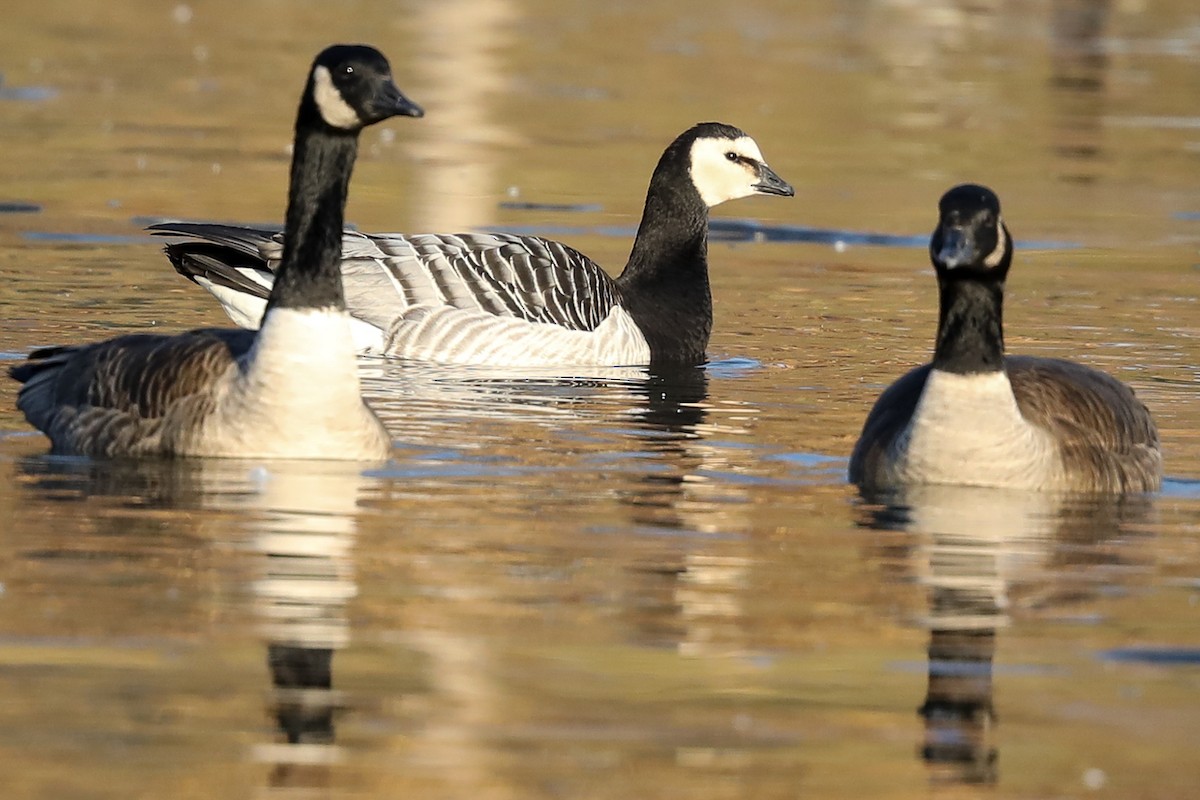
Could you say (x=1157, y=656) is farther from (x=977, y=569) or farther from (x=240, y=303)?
(x=240, y=303)

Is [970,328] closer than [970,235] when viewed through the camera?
No

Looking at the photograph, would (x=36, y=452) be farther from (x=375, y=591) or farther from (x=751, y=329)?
(x=751, y=329)

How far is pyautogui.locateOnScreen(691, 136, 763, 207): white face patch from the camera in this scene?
58.1 feet

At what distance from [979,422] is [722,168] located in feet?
22.9

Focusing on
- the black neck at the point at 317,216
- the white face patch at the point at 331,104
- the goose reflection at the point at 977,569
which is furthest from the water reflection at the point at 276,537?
the goose reflection at the point at 977,569

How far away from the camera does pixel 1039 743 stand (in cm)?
729

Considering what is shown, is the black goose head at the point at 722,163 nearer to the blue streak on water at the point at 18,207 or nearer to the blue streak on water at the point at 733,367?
the blue streak on water at the point at 733,367

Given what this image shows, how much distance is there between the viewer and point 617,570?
955 cm

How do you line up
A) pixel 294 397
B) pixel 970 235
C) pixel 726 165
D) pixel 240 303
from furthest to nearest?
pixel 726 165, pixel 240 303, pixel 294 397, pixel 970 235

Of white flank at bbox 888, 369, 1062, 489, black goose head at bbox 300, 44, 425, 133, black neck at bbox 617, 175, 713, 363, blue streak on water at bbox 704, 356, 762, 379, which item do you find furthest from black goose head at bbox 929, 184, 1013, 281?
black neck at bbox 617, 175, 713, 363

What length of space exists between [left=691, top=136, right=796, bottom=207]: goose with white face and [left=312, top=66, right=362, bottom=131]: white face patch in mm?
6659

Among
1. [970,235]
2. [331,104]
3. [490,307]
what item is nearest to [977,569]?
[970,235]

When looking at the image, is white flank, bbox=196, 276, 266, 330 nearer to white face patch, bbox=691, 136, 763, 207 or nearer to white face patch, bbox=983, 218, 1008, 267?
white face patch, bbox=691, 136, 763, 207

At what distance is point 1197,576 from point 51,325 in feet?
29.2
